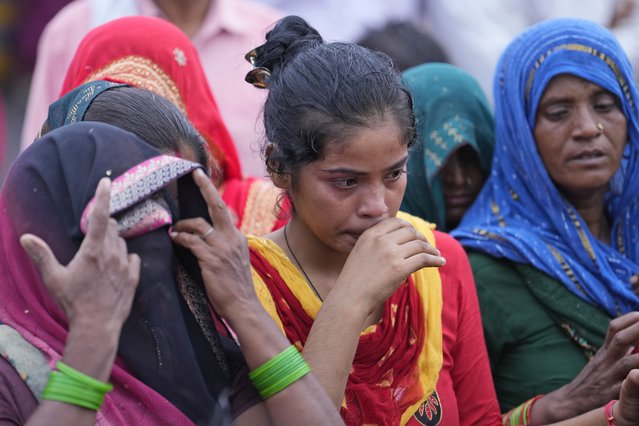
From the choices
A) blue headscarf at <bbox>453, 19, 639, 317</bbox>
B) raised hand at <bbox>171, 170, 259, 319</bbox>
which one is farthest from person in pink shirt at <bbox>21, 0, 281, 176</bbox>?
raised hand at <bbox>171, 170, 259, 319</bbox>

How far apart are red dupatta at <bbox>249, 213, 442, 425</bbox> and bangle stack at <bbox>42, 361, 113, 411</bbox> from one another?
736mm

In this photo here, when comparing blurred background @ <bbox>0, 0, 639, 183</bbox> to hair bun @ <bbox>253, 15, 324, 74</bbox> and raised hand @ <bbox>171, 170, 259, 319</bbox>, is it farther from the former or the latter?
raised hand @ <bbox>171, 170, 259, 319</bbox>

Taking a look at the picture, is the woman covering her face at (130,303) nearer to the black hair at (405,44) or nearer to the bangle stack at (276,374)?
the bangle stack at (276,374)

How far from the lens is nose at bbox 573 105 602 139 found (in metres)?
3.48

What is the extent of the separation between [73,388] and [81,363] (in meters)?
0.05

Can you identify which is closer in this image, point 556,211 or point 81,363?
point 81,363

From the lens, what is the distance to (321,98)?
2.63 m

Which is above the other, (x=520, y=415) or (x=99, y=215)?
(x=99, y=215)

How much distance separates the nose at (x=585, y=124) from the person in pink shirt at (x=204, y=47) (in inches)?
50.5

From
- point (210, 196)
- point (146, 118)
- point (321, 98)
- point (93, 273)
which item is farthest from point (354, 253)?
point (93, 273)

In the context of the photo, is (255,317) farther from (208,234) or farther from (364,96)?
(364,96)

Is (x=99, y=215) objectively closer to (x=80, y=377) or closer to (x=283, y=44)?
(x=80, y=377)

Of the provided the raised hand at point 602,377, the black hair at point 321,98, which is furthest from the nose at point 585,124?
the black hair at point 321,98

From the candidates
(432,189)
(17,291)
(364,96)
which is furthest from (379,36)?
(17,291)
